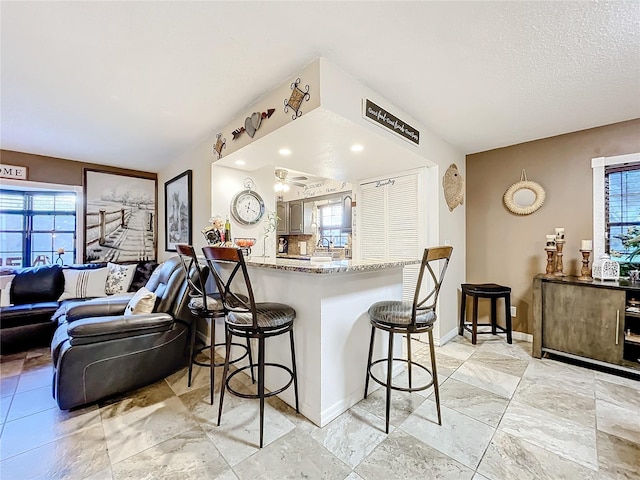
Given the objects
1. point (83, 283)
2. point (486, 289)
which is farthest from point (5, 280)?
point (486, 289)

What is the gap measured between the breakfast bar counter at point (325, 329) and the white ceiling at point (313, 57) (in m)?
1.36

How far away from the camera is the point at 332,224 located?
5.52m

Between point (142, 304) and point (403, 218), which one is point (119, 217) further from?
point (403, 218)

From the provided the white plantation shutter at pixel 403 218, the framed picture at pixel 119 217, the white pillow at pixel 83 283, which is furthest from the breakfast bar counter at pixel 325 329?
the framed picture at pixel 119 217

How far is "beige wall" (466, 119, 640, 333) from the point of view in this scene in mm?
2879

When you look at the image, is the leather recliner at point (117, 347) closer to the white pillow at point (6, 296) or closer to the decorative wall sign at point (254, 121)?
the white pillow at point (6, 296)

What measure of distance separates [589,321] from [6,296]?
6.12 m

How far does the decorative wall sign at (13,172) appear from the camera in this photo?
3.46 m

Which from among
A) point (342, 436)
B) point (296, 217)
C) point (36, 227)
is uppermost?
point (296, 217)

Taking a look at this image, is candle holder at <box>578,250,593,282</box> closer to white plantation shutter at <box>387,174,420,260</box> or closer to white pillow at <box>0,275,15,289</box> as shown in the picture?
white plantation shutter at <box>387,174,420,260</box>

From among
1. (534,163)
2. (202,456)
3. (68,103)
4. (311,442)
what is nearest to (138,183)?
(68,103)

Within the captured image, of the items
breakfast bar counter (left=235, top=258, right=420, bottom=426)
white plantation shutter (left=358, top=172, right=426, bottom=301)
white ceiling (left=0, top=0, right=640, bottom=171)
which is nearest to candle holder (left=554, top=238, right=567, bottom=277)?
white ceiling (left=0, top=0, right=640, bottom=171)

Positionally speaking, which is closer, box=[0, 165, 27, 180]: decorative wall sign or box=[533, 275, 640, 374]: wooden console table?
box=[533, 275, 640, 374]: wooden console table

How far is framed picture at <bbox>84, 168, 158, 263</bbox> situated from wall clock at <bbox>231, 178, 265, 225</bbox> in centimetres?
229
